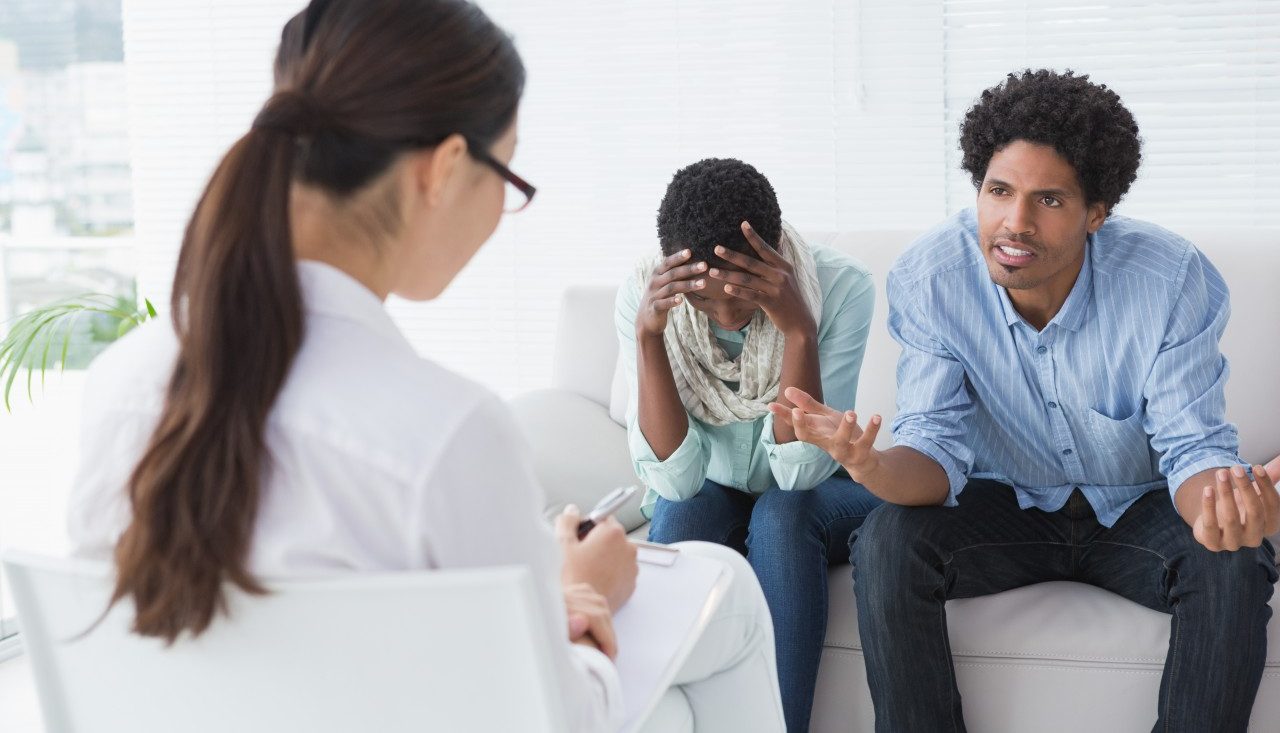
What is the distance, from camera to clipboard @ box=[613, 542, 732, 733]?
98cm

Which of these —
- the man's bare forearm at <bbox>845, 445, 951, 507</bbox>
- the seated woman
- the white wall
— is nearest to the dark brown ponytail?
the seated woman

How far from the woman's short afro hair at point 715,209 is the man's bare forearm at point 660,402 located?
0.18 m

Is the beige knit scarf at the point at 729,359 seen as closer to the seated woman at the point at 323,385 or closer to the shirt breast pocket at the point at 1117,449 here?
the shirt breast pocket at the point at 1117,449

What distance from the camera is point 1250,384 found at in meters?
2.01

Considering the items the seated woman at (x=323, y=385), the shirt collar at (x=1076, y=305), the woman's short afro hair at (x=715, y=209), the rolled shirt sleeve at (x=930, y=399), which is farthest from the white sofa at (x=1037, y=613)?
the seated woman at (x=323, y=385)

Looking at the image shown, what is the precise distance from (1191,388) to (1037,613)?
0.41 m

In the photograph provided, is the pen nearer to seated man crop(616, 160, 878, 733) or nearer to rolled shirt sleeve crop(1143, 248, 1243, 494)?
seated man crop(616, 160, 878, 733)

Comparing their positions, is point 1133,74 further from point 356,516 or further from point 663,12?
point 356,516

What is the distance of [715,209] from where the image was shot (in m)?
1.72

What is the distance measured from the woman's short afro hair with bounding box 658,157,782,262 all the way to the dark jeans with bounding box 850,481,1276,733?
48 cm

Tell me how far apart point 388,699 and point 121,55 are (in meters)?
3.11

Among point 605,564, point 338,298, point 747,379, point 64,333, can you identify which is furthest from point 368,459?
point 64,333

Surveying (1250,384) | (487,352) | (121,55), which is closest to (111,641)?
(1250,384)

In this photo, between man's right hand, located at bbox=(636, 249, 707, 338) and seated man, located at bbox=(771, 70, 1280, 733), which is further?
man's right hand, located at bbox=(636, 249, 707, 338)
